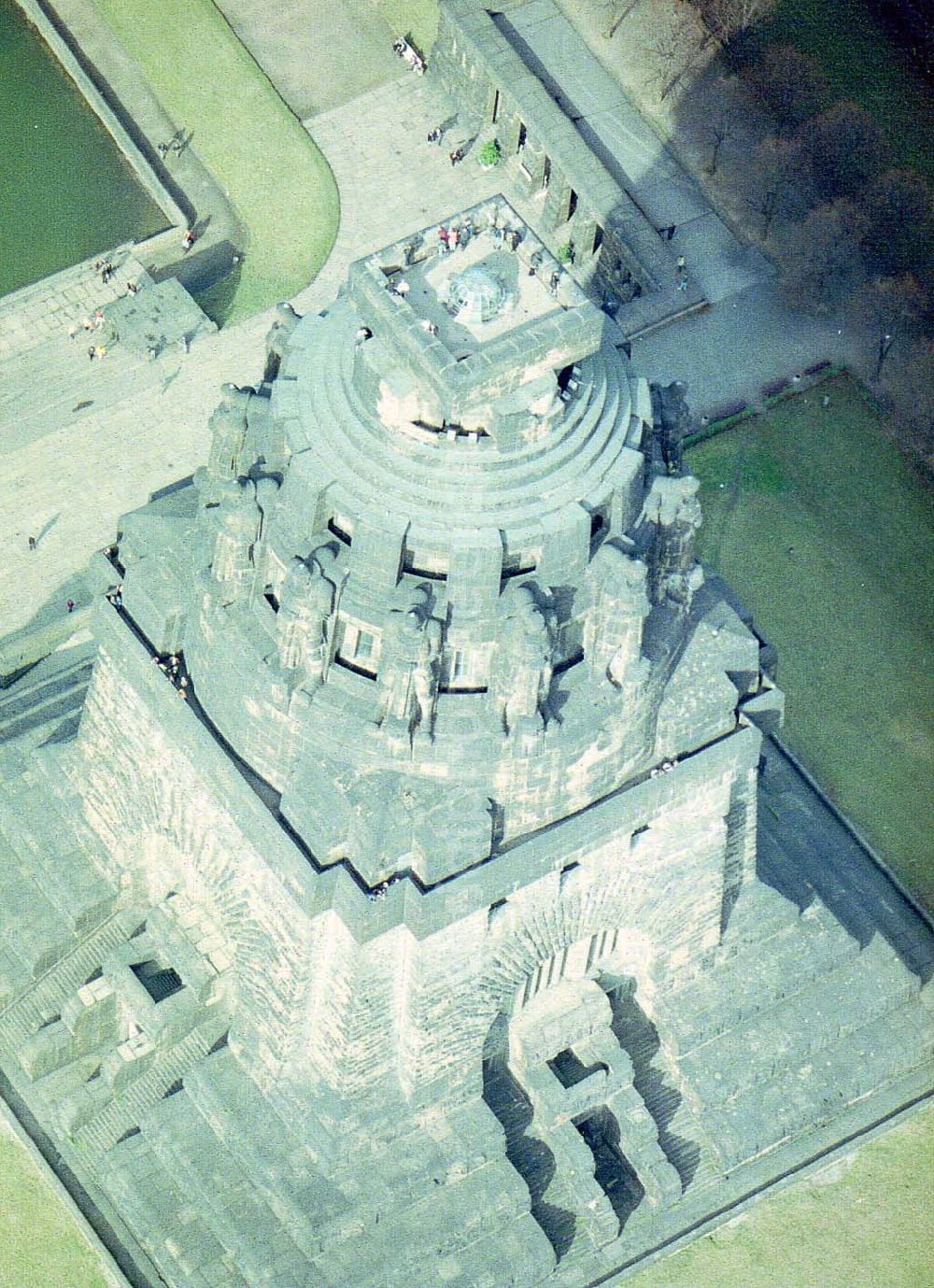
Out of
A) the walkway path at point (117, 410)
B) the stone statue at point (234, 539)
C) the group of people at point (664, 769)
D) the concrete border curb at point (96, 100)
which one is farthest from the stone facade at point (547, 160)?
the stone statue at point (234, 539)

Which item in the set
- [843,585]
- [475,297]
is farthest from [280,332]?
[843,585]

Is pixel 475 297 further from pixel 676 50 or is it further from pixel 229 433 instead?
pixel 676 50

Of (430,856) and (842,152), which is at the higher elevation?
(430,856)

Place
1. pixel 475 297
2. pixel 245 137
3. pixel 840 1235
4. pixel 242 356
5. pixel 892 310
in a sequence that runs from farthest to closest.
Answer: pixel 245 137, pixel 892 310, pixel 242 356, pixel 840 1235, pixel 475 297

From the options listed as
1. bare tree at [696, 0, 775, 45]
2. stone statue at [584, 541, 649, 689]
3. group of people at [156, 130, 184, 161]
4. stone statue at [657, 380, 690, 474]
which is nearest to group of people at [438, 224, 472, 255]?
stone statue at [657, 380, 690, 474]

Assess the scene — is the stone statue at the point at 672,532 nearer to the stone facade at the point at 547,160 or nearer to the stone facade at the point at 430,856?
the stone facade at the point at 430,856

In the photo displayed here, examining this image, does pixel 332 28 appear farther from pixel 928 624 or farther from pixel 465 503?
pixel 465 503
